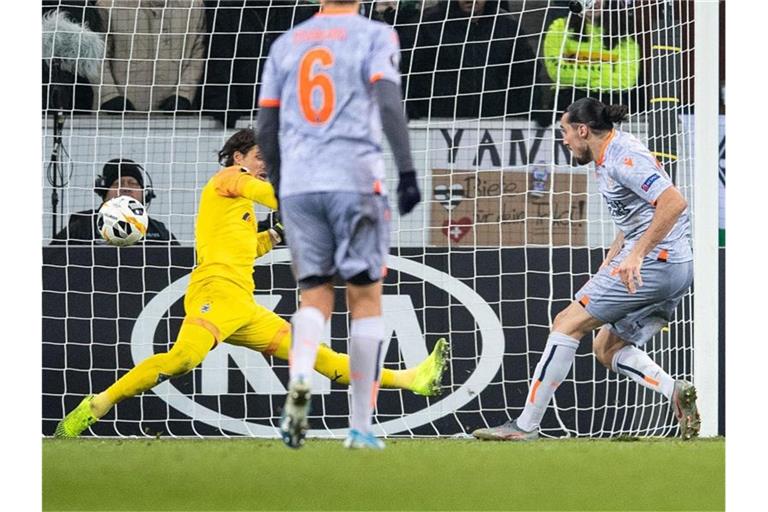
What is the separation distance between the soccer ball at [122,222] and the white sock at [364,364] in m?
2.40

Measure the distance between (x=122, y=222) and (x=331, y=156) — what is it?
2.51m

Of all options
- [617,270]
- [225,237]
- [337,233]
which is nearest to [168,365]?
[225,237]

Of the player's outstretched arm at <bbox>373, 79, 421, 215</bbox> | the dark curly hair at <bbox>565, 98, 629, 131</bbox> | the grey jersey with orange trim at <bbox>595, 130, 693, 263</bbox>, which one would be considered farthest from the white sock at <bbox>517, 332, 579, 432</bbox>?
the player's outstretched arm at <bbox>373, 79, 421, 215</bbox>

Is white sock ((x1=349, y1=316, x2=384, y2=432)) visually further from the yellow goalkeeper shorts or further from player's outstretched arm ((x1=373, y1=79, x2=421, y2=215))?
the yellow goalkeeper shorts

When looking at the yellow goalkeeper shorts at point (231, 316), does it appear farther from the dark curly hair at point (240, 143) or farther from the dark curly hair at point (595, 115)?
the dark curly hair at point (595, 115)

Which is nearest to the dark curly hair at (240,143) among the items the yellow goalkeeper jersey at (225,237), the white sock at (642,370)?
the yellow goalkeeper jersey at (225,237)

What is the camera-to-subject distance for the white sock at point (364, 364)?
4.31m

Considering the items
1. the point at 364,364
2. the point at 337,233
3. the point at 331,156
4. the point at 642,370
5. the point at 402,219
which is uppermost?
the point at 331,156

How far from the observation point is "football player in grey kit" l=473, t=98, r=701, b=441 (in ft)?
19.6

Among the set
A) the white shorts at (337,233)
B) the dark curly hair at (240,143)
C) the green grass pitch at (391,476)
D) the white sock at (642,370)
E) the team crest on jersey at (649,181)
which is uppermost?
the dark curly hair at (240,143)

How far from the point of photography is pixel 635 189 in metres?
5.92

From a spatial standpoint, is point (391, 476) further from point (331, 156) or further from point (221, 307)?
point (331, 156)
